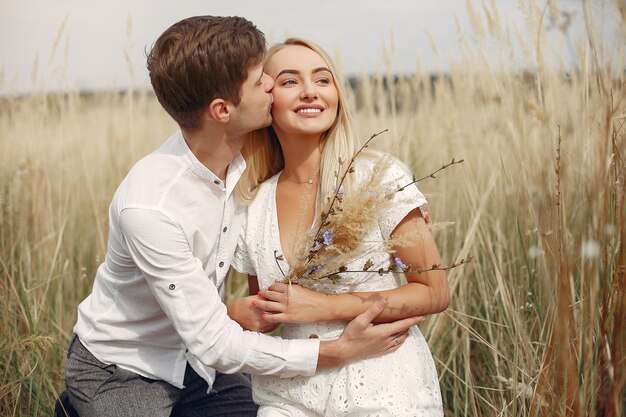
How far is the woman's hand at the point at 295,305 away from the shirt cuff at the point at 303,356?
65 mm

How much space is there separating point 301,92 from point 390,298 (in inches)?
28.5

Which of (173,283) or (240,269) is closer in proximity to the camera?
(173,283)

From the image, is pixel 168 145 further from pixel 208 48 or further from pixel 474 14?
pixel 474 14

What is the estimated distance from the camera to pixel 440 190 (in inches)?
140

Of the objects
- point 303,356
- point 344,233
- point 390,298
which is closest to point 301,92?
point 344,233

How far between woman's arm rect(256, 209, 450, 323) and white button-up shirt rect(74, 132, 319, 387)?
0.30 feet

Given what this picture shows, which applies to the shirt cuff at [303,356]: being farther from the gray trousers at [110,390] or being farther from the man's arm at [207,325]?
the gray trousers at [110,390]

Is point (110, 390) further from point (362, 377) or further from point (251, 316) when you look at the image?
point (362, 377)

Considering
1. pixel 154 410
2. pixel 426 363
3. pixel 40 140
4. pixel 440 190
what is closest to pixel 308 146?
pixel 426 363

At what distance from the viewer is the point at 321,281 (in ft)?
6.92

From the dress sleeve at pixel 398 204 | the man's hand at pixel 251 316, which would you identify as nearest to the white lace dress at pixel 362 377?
the dress sleeve at pixel 398 204

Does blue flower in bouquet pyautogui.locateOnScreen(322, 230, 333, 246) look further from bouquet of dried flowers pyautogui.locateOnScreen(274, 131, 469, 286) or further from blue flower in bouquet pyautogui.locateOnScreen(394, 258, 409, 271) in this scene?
blue flower in bouquet pyautogui.locateOnScreen(394, 258, 409, 271)

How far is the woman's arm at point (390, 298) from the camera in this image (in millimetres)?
2006

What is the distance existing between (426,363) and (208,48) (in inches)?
45.8
